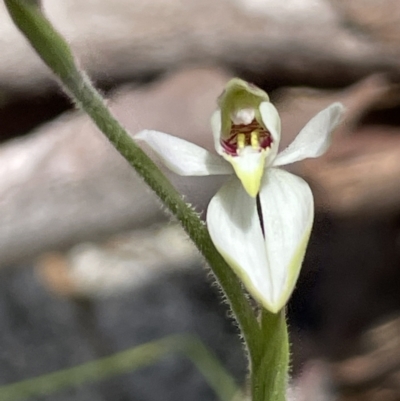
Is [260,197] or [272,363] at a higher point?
[260,197]

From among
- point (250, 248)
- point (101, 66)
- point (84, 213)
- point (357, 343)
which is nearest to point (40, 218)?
point (84, 213)

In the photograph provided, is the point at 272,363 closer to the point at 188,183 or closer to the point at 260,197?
the point at 260,197

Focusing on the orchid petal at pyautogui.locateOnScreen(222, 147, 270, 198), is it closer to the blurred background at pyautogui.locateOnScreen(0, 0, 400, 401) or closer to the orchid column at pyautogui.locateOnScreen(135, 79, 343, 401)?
the orchid column at pyautogui.locateOnScreen(135, 79, 343, 401)

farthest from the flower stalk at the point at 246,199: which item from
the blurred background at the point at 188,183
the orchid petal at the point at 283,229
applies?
the blurred background at the point at 188,183

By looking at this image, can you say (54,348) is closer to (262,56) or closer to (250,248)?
(262,56)

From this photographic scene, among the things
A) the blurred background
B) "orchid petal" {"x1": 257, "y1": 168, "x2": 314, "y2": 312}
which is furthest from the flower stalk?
the blurred background

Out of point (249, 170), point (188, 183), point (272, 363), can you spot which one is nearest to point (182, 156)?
point (249, 170)
